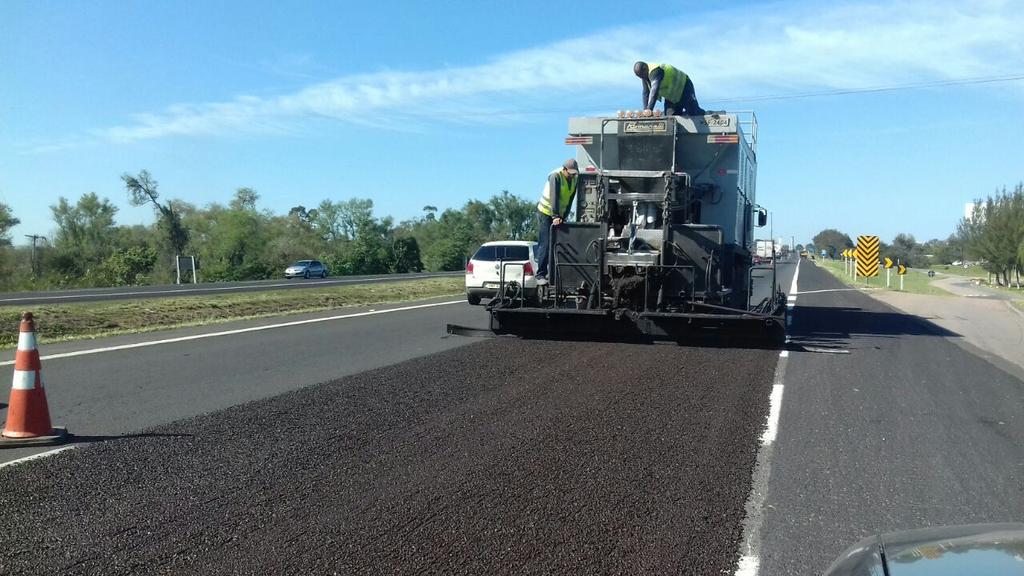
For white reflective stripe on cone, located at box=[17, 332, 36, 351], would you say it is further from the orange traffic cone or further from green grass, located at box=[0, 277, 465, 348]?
green grass, located at box=[0, 277, 465, 348]

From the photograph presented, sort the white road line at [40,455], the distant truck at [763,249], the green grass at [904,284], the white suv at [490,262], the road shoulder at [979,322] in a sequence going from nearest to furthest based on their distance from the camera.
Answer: the white road line at [40,455], the road shoulder at [979,322], the distant truck at [763,249], the white suv at [490,262], the green grass at [904,284]

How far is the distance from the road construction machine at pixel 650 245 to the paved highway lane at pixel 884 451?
59.3 inches

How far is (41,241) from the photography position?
2416 inches

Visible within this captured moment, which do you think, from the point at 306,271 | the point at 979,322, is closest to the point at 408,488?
the point at 979,322

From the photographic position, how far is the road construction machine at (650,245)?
11.5 m

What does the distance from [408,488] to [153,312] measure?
14.8 meters

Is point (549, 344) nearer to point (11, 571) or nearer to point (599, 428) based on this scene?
point (599, 428)

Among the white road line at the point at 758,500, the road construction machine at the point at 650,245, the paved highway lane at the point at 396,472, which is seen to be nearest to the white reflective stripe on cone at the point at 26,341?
the paved highway lane at the point at 396,472

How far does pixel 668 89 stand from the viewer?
12578 millimetres

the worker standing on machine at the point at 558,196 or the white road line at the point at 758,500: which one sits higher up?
the worker standing on machine at the point at 558,196

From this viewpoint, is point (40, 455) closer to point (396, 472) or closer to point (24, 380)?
point (24, 380)

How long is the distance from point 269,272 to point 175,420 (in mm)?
63167

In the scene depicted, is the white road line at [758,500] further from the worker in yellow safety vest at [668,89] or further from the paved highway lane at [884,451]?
the worker in yellow safety vest at [668,89]

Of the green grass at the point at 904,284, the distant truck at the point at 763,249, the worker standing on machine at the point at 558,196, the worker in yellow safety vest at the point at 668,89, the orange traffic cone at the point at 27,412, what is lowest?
the green grass at the point at 904,284
